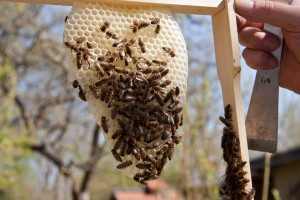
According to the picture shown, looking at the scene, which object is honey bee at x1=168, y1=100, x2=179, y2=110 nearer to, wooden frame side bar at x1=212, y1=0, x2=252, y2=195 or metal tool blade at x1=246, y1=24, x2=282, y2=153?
wooden frame side bar at x1=212, y1=0, x2=252, y2=195

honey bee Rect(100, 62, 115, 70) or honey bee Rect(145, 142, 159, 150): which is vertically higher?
honey bee Rect(100, 62, 115, 70)

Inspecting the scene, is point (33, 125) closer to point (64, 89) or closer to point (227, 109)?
point (64, 89)

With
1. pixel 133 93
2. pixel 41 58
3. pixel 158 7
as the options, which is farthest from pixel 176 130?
pixel 41 58

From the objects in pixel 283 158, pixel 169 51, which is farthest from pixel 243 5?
pixel 283 158

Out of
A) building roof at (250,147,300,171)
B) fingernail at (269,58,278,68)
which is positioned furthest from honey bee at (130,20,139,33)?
building roof at (250,147,300,171)

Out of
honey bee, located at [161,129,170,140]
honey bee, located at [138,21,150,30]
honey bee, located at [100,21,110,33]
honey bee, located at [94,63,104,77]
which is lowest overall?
honey bee, located at [161,129,170,140]

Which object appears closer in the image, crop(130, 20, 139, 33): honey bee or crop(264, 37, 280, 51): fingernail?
crop(130, 20, 139, 33): honey bee

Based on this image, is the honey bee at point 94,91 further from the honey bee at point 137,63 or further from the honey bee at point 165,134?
the honey bee at point 165,134
